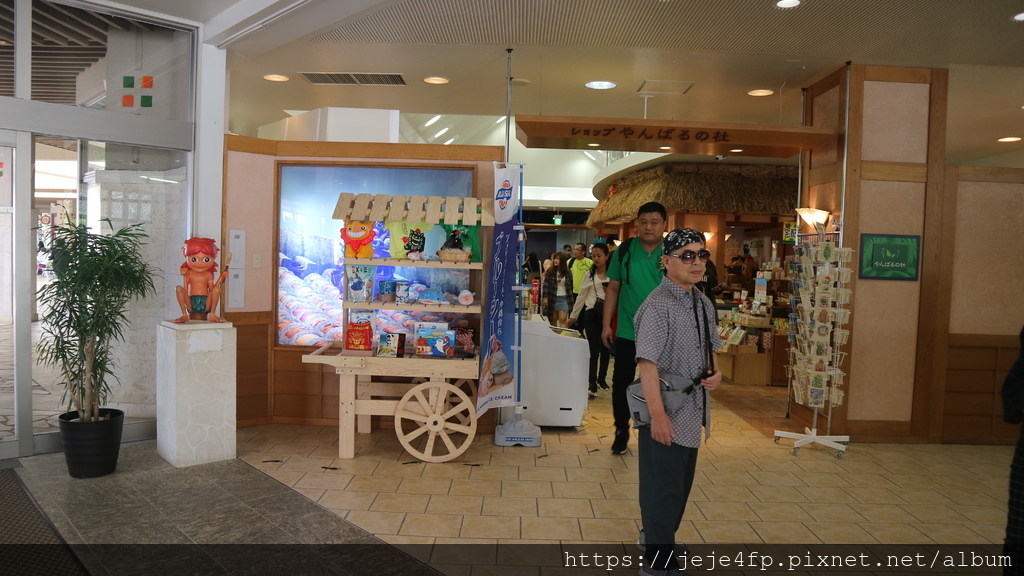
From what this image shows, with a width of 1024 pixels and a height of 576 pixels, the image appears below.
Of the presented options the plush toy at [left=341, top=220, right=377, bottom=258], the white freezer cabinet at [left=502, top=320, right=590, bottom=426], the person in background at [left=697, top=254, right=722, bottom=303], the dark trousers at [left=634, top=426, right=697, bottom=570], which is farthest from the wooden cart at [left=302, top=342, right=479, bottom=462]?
the person in background at [left=697, top=254, right=722, bottom=303]

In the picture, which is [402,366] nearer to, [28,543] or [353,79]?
[28,543]

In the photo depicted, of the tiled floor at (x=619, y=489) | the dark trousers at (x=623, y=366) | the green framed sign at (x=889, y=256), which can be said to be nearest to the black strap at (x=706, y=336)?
the tiled floor at (x=619, y=489)

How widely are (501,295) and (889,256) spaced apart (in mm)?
3263

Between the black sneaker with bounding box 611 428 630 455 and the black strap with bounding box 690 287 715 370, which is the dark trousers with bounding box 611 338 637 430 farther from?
the black strap with bounding box 690 287 715 370

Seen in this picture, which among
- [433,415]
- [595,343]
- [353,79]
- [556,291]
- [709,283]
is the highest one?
[353,79]

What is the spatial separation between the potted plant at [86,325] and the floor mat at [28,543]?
413 mm

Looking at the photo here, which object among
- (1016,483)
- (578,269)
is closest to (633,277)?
(1016,483)

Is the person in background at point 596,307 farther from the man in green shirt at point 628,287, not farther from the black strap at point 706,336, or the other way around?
the black strap at point 706,336

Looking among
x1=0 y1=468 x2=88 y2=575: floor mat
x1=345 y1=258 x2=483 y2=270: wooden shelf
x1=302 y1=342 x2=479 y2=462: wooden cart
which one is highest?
x1=345 y1=258 x2=483 y2=270: wooden shelf

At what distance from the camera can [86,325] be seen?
4.25m

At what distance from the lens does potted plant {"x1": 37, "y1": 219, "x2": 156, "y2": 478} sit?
4176 mm

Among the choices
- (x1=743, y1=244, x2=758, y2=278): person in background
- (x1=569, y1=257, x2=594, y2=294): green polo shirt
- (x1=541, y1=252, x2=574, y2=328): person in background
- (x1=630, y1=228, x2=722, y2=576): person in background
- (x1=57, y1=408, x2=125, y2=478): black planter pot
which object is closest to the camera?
(x1=630, y1=228, x2=722, y2=576): person in background

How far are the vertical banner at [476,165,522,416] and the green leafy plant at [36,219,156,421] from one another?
2373 millimetres

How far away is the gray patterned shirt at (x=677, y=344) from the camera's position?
278 centimetres
